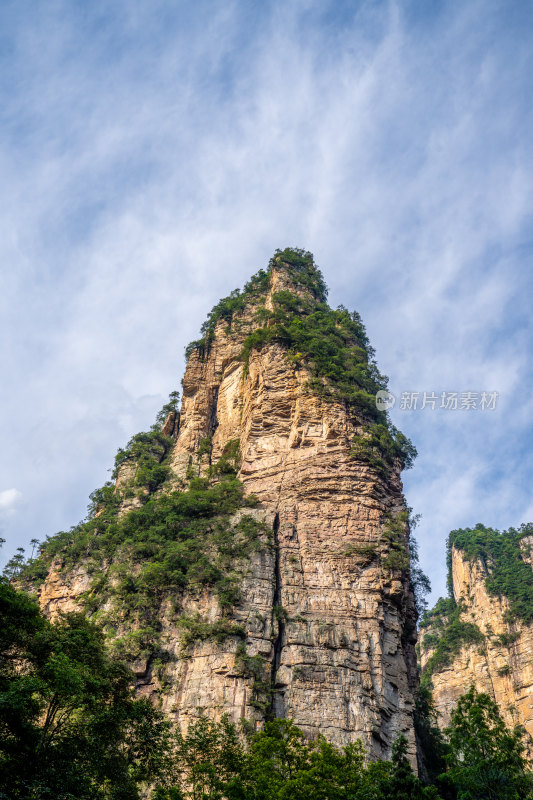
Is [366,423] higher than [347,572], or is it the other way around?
[366,423]

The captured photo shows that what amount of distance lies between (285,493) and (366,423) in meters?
6.57

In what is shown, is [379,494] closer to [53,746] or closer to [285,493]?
[285,493]

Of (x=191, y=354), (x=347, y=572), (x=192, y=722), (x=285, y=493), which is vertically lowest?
(x=192, y=722)

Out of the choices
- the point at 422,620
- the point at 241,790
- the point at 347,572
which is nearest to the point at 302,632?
the point at 347,572

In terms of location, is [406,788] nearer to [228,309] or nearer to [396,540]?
[396,540]

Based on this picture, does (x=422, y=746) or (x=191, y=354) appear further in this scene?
(x=191, y=354)

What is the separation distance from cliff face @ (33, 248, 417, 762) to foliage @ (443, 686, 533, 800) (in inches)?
146

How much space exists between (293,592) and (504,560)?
4451 centimetres

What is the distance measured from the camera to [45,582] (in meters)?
37.9

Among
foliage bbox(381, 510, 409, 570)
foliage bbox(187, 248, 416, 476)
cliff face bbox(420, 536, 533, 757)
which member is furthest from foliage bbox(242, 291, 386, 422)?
cliff face bbox(420, 536, 533, 757)

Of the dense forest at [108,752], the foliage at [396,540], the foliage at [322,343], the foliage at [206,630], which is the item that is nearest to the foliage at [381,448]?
the foliage at [322,343]

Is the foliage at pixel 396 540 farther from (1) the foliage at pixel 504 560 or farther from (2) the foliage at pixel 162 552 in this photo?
(1) the foliage at pixel 504 560

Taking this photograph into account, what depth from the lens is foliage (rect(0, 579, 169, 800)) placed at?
49.5 feet

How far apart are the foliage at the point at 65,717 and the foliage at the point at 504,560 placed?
43952 mm
